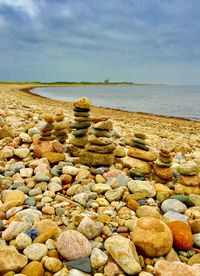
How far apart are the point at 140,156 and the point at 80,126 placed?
1562mm

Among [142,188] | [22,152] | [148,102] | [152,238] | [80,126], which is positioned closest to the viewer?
[152,238]

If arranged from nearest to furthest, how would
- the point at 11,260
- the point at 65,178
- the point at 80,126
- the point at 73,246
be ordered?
1. the point at 11,260
2. the point at 73,246
3. the point at 65,178
4. the point at 80,126

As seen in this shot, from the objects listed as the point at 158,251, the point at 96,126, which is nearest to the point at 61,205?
the point at 158,251

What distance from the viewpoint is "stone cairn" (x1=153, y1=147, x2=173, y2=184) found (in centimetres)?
585

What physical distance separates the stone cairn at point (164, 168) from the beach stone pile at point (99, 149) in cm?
94

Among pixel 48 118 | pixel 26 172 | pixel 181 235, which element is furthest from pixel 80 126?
pixel 181 235

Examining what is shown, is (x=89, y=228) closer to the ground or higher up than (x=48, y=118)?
closer to the ground

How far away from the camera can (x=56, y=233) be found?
12.9 feet

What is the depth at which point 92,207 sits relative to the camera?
4.73 meters

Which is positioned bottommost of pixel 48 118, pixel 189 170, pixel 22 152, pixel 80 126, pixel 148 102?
pixel 148 102

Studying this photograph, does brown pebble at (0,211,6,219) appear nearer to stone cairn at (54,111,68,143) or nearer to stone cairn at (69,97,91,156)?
stone cairn at (69,97,91,156)

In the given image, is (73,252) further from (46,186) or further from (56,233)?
(46,186)

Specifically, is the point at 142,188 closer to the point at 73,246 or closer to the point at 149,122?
the point at 73,246

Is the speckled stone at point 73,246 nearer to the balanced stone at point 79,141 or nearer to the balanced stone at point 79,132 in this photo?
the balanced stone at point 79,141
